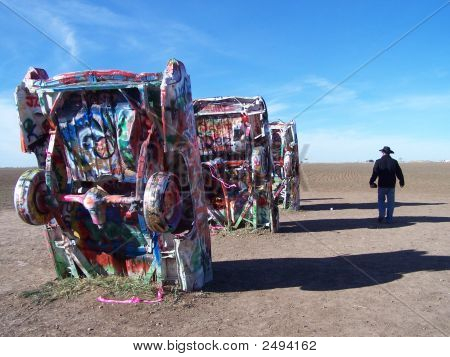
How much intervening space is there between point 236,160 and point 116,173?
199 inches

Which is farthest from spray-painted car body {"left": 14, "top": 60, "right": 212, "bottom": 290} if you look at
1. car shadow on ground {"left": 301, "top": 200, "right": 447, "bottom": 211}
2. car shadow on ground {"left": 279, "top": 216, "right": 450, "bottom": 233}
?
car shadow on ground {"left": 301, "top": 200, "right": 447, "bottom": 211}

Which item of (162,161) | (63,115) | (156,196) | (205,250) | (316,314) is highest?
(63,115)

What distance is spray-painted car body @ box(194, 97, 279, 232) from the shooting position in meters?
9.70

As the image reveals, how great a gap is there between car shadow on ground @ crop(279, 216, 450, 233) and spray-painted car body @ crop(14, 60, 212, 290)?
5.00 metres

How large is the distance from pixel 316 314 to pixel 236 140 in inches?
227

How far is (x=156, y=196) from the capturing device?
4.42 m

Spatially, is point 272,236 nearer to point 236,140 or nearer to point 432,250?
point 236,140

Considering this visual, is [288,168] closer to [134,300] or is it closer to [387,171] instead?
[387,171]

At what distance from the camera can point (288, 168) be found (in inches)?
532

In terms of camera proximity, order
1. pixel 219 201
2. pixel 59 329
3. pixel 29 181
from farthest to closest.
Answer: pixel 219 201 < pixel 29 181 < pixel 59 329

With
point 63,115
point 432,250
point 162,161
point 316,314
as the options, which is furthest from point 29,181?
point 432,250

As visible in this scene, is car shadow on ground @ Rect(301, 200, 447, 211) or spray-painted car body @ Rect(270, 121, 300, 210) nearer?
spray-painted car body @ Rect(270, 121, 300, 210)

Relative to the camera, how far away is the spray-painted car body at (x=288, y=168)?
1365 cm

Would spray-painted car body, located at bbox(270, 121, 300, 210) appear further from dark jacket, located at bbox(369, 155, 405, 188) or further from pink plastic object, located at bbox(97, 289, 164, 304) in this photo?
pink plastic object, located at bbox(97, 289, 164, 304)
